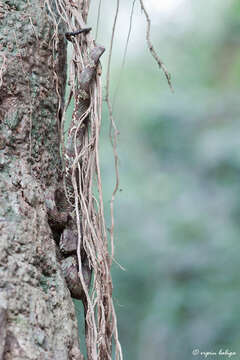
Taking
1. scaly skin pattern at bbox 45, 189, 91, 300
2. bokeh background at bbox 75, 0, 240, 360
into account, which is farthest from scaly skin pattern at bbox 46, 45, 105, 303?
bokeh background at bbox 75, 0, 240, 360

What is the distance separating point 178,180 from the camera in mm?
6090

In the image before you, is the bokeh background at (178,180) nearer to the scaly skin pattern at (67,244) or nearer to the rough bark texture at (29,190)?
the rough bark texture at (29,190)

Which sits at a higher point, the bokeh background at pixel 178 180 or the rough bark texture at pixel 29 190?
the bokeh background at pixel 178 180

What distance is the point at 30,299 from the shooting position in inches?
51.4

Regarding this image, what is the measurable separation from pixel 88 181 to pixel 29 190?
245 millimetres

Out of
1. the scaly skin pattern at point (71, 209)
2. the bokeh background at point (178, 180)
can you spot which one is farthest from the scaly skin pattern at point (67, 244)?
the bokeh background at point (178, 180)

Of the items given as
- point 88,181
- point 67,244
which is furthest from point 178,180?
point 67,244

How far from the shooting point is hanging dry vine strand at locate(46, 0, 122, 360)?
153cm

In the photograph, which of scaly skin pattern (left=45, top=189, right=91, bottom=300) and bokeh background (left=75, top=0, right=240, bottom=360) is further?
bokeh background (left=75, top=0, right=240, bottom=360)

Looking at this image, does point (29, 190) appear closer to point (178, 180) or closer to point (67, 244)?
point (67, 244)

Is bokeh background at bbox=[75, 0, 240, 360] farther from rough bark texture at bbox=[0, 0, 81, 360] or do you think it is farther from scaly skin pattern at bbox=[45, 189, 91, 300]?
scaly skin pattern at bbox=[45, 189, 91, 300]

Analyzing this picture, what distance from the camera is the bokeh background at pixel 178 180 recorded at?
5.32 m

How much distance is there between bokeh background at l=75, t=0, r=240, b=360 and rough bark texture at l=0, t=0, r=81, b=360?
3241 mm

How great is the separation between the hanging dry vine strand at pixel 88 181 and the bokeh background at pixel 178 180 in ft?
10.3
